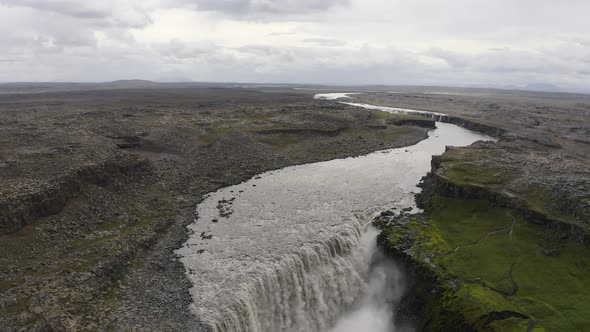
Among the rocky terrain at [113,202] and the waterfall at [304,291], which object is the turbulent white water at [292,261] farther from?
the rocky terrain at [113,202]

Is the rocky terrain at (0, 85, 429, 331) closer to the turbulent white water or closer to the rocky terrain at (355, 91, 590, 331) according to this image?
the turbulent white water

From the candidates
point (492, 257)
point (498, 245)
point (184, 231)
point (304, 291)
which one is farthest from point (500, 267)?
point (184, 231)

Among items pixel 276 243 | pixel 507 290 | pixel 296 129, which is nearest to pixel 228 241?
pixel 276 243

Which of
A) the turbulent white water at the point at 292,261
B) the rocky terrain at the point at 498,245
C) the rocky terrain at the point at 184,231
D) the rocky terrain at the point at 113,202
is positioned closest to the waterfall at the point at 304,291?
the turbulent white water at the point at 292,261

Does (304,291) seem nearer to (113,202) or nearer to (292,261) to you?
(292,261)

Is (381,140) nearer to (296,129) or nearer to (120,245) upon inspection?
(296,129)

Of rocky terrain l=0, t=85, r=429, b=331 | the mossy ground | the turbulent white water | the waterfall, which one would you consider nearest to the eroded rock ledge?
the mossy ground
